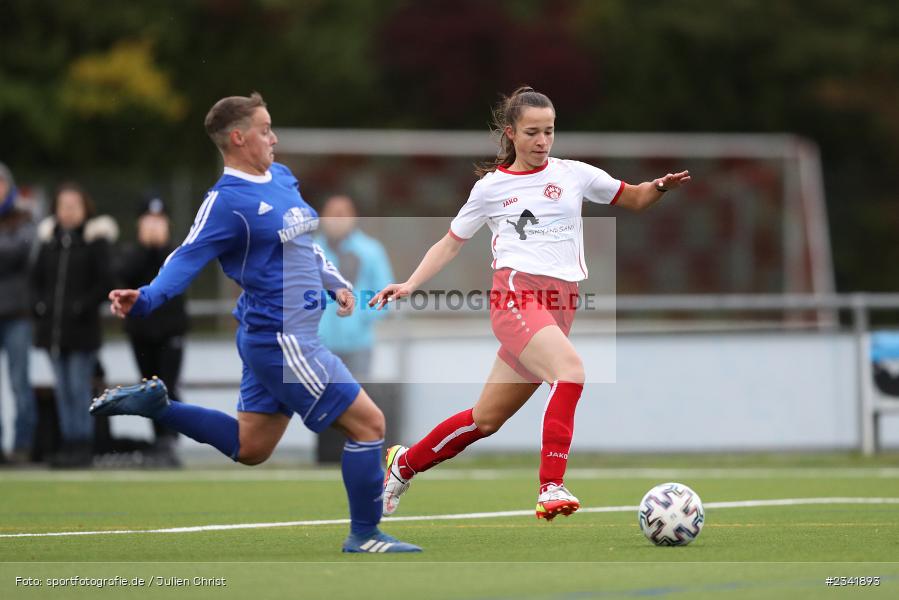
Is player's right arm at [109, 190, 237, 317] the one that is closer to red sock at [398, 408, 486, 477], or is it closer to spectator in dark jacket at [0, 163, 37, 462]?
red sock at [398, 408, 486, 477]

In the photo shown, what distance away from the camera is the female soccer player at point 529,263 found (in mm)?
7648

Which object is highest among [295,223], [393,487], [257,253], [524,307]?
[295,223]

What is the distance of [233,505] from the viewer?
1003 cm

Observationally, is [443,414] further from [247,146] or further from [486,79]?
[486,79]

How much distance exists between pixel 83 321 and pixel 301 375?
7072 millimetres

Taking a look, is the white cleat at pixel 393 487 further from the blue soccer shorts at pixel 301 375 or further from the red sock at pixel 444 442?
the blue soccer shorts at pixel 301 375

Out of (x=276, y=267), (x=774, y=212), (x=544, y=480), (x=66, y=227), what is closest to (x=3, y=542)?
(x=276, y=267)

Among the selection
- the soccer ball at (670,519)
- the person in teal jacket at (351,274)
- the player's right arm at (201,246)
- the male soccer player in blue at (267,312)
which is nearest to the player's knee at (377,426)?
the male soccer player in blue at (267,312)

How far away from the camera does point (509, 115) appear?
8.05m

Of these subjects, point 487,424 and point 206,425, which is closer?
point 206,425

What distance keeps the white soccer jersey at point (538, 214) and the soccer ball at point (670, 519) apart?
1.25m

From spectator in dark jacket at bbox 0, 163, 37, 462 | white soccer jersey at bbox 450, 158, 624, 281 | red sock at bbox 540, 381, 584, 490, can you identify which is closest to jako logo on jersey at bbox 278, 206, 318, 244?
white soccer jersey at bbox 450, 158, 624, 281

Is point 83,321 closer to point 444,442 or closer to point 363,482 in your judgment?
point 444,442

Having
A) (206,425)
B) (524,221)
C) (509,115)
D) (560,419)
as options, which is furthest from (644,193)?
(206,425)
